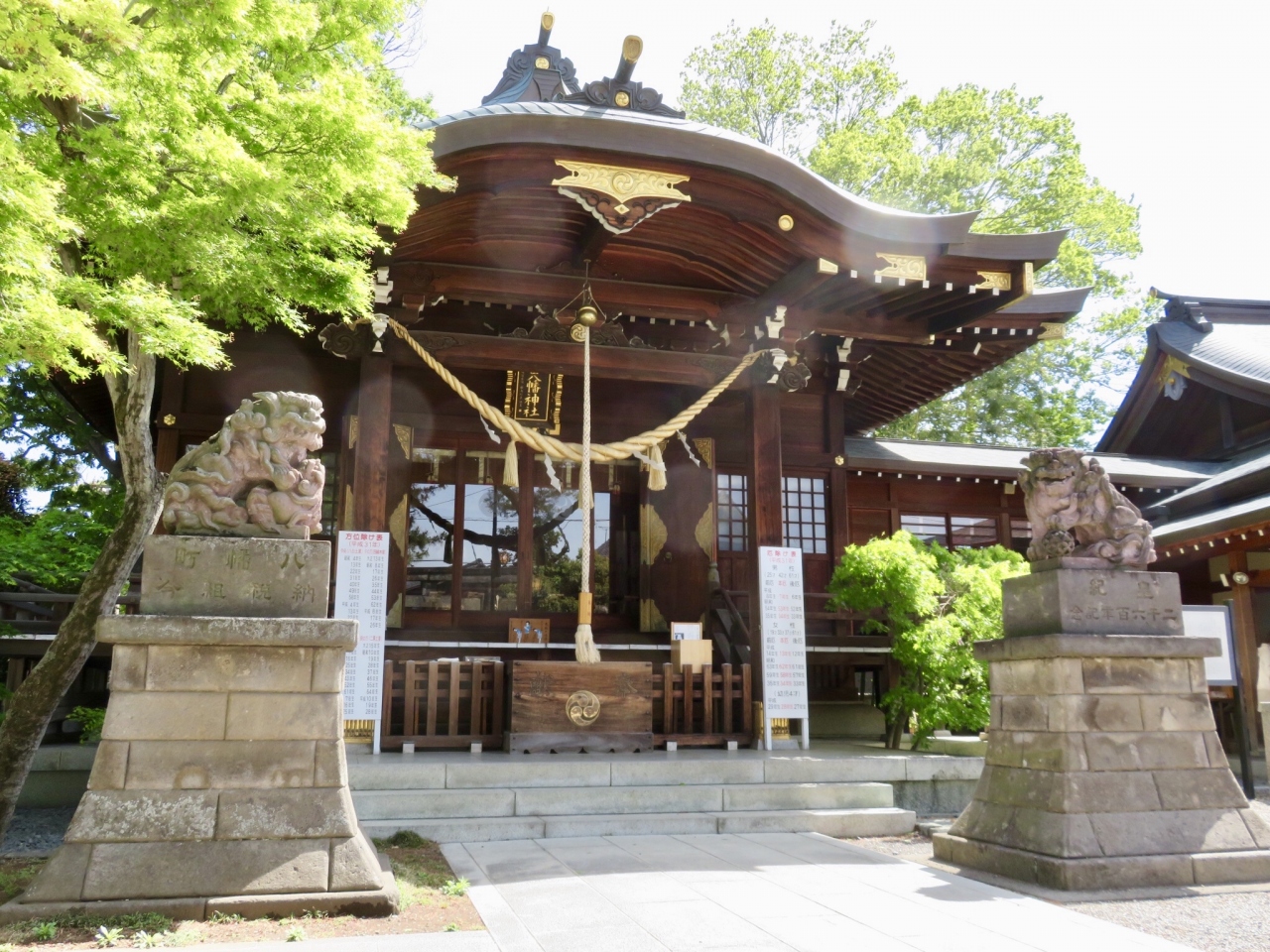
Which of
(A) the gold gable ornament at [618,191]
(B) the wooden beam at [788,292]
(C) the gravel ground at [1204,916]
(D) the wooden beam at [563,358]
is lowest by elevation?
(C) the gravel ground at [1204,916]

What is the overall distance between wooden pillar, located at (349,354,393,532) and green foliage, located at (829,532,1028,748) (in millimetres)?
4448

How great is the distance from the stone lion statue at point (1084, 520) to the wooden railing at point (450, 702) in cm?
443

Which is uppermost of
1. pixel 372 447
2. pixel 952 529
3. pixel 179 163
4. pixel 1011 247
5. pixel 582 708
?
pixel 1011 247

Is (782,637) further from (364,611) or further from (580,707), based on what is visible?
(364,611)

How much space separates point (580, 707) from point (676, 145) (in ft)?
15.3

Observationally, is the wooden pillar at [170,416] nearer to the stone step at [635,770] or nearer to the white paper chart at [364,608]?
the white paper chart at [364,608]

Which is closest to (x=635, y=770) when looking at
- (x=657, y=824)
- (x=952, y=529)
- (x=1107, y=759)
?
(x=657, y=824)

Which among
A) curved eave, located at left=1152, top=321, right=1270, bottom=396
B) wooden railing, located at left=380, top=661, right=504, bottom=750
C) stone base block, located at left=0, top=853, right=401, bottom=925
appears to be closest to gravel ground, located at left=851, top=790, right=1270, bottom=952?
stone base block, located at left=0, top=853, right=401, bottom=925

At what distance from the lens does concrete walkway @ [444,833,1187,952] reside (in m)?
3.82

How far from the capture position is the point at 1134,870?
4.78 meters

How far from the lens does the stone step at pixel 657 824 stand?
595 centimetres

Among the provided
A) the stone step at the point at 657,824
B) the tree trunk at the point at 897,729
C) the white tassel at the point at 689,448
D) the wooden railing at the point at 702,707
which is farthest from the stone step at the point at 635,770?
the white tassel at the point at 689,448

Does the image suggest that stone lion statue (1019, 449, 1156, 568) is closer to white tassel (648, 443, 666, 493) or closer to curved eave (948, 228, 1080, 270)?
curved eave (948, 228, 1080, 270)

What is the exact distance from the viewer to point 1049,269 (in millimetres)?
18672
